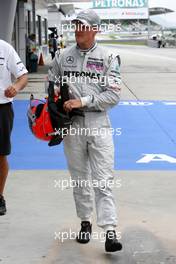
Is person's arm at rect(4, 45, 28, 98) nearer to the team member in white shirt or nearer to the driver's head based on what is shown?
the team member in white shirt

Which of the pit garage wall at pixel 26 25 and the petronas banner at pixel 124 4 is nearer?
the pit garage wall at pixel 26 25

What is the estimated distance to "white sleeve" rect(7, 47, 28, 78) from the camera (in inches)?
215

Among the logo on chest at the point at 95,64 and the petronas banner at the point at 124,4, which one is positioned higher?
the logo on chest at the point at 95,64

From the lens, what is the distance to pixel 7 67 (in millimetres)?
5484

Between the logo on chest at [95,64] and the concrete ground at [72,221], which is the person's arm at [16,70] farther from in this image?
the concrete ground at [72,221]

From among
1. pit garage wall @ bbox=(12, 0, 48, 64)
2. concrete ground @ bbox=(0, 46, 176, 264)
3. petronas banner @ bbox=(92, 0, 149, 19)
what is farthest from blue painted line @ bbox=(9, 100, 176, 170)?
petronas banner @ bbox=(92, 0, 149, 19)

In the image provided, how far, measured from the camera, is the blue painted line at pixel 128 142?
7.95m

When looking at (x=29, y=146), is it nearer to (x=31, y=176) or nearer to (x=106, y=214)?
(x=31, y=176)

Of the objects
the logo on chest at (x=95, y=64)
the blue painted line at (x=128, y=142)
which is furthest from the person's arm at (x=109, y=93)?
the blue painted line at (x=128, y=142)

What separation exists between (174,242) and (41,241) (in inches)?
44.8

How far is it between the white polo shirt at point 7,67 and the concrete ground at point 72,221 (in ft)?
3.95

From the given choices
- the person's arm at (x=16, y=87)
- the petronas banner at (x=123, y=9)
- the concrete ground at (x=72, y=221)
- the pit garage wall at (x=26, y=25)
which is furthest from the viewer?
the petronas banner at (x=123, y=9)

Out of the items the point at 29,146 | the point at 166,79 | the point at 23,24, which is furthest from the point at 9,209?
the point at 23,24

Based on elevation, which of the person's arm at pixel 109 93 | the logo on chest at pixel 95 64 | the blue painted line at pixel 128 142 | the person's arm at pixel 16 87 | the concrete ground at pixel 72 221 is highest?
the logo on chest at pixel 95 64
